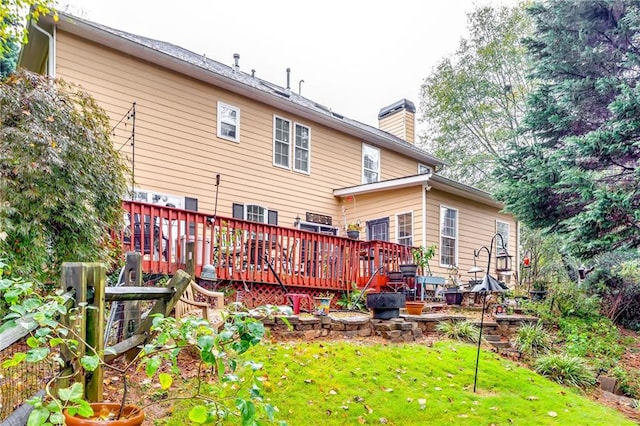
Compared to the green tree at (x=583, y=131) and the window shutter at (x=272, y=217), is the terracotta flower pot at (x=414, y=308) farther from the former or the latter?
the window shutter at (x=272, y=217)

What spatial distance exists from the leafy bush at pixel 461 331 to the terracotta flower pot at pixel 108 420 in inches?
205

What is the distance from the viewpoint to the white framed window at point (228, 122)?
10.8m

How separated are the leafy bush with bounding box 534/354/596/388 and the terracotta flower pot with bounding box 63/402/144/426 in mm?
5217

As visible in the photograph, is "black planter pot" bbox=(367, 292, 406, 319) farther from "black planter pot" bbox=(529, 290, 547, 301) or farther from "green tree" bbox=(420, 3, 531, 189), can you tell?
"green tree" bbox=(420, 3, 531, 189)

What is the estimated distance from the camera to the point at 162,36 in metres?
22.8

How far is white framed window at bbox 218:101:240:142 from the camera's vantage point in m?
10.8

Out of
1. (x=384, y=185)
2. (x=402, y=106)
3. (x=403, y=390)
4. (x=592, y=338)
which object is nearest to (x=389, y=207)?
(x=384, y=185)

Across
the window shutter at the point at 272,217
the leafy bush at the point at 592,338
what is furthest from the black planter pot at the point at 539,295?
the window shutter at the point at 272,217

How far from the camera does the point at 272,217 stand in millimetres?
11539

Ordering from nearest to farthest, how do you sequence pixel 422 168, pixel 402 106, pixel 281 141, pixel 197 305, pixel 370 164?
pixel 197 305 → pixel 281 141 → pixel 370 164 → pixel 422 168 → pixel 402 106

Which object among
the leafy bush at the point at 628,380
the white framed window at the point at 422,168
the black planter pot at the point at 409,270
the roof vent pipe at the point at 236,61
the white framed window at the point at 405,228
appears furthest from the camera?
the white framed window at the point at 422,168

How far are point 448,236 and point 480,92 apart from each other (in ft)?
30.2

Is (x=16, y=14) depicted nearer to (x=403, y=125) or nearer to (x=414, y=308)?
(x=414, y=308)

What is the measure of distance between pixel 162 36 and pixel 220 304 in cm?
2126
